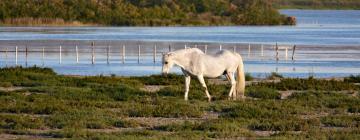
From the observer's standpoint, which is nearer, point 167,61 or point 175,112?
point 175,112

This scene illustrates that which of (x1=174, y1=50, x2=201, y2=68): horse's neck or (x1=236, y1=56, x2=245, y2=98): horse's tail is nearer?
(x1=174, y1=50, x2=201, y2=68): horse's neck

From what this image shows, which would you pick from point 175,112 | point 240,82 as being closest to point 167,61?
point 175,112

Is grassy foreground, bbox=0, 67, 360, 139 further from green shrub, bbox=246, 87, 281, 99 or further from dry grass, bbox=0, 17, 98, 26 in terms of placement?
dry grass, bbox=0, 17, 98, 26

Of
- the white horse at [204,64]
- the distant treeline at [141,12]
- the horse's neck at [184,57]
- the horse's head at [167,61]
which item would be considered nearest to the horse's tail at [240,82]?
the white horse at [204,64]

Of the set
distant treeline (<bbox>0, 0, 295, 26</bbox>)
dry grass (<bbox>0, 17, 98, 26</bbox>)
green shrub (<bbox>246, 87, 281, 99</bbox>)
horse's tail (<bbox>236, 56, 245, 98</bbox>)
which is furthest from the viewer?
distant treeline (<bbox>0, 0, 295, 26</bbox>)

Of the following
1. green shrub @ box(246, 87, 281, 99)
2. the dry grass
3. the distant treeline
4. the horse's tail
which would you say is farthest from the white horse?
the dry grass

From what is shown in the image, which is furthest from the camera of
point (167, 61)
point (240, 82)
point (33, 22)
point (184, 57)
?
point (33, 22)

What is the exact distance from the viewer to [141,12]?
162 meters

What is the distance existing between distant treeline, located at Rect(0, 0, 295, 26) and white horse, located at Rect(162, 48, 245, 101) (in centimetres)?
11671

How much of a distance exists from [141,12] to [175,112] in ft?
458

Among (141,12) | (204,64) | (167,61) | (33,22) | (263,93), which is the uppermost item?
(141,12)

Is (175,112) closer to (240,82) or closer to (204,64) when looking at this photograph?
(204,64)

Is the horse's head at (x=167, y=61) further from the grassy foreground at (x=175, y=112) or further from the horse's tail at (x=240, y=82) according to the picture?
the horse's tail at (x=240, y=82)

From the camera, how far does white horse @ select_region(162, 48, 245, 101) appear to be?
2589cm
